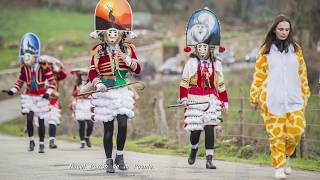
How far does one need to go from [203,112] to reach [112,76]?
67.0 inches

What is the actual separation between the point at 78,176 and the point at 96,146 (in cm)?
782

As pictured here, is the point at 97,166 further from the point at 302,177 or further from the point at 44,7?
the point at 44,7

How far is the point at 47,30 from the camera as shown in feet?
217

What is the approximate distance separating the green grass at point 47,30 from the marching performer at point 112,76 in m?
34.9

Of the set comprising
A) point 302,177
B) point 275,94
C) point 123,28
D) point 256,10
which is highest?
point 256,10

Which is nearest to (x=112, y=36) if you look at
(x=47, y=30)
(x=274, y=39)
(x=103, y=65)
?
(x=103, y=65)

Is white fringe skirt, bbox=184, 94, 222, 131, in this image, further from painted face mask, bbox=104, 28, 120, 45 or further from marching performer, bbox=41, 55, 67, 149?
marching performer, bbox=41, 55, 67, 149

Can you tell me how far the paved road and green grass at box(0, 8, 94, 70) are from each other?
1275 inches

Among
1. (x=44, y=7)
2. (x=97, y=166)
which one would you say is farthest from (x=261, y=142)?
(x=44, y=7)

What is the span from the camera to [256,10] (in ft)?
217

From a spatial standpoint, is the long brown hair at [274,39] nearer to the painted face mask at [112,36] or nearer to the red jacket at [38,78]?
the painted face mask at [112,36]

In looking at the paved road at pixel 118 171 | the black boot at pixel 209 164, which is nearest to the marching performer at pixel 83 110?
the paved road at pixel 118 171

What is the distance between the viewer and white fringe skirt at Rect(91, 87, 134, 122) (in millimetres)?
13625

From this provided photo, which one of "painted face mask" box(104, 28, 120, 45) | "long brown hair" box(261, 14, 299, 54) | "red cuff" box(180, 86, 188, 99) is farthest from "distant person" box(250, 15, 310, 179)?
"painted face mask" box(104, 28, 120, 45)
